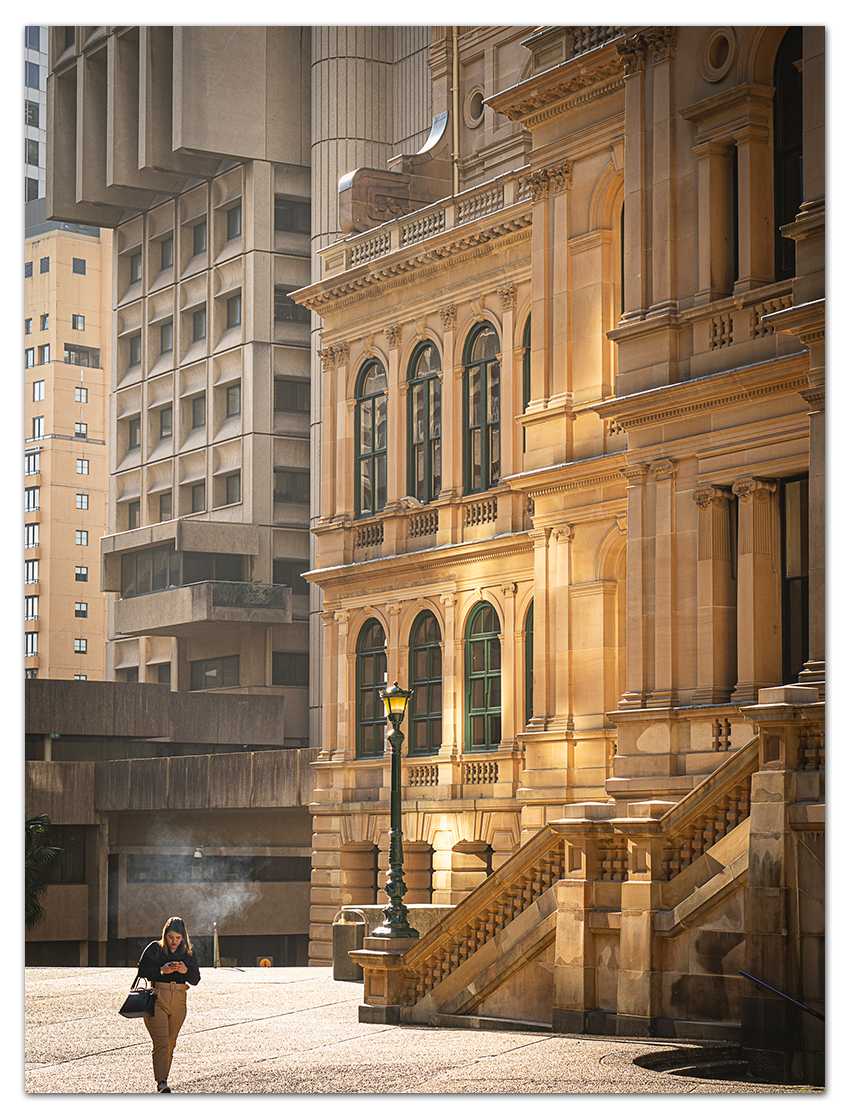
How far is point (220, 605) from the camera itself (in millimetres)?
61156

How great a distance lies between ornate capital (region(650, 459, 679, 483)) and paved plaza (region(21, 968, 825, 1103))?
25.8 feet

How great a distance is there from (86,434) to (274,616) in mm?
20617

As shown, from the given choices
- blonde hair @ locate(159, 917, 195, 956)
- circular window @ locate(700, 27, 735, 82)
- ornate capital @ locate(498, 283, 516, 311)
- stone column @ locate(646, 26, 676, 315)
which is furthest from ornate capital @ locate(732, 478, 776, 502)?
ornate capital @ locate(498, 283, 516, 311)

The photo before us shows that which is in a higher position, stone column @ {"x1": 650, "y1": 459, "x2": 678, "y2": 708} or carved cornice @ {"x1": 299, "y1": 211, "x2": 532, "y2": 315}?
carved cornice @ {"x1": 299, "y1": 211, "x2": 532, "y2": 315}

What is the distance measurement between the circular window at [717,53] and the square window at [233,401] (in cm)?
4239

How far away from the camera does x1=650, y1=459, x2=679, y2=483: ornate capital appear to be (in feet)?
80.0

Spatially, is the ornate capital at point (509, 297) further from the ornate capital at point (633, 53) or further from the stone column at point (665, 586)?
the stone column at point (665, 586)

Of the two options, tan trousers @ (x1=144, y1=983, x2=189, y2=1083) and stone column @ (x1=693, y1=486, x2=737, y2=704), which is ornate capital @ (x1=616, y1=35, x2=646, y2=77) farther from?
tan trousers @ (x1=144, y1=983, x2=189, y2=1083)

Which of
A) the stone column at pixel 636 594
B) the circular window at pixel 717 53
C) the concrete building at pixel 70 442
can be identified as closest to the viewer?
the circular window at pixel 717 53

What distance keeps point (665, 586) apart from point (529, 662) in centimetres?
962

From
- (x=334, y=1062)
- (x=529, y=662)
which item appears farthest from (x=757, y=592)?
(x=529, y=662)

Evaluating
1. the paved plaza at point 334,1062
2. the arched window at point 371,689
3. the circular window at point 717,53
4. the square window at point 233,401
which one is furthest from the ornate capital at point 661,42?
the square window at point 233,401

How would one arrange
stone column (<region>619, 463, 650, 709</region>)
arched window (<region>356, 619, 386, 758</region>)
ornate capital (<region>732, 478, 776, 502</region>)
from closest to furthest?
ornate capital (<region>732, 478, 776, 502</region>) → stone column (<region>619, 463, 650, 709</region>) → arched window (<region>356, 619, 386, 758</region>)

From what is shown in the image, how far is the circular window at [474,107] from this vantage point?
36375 mm
